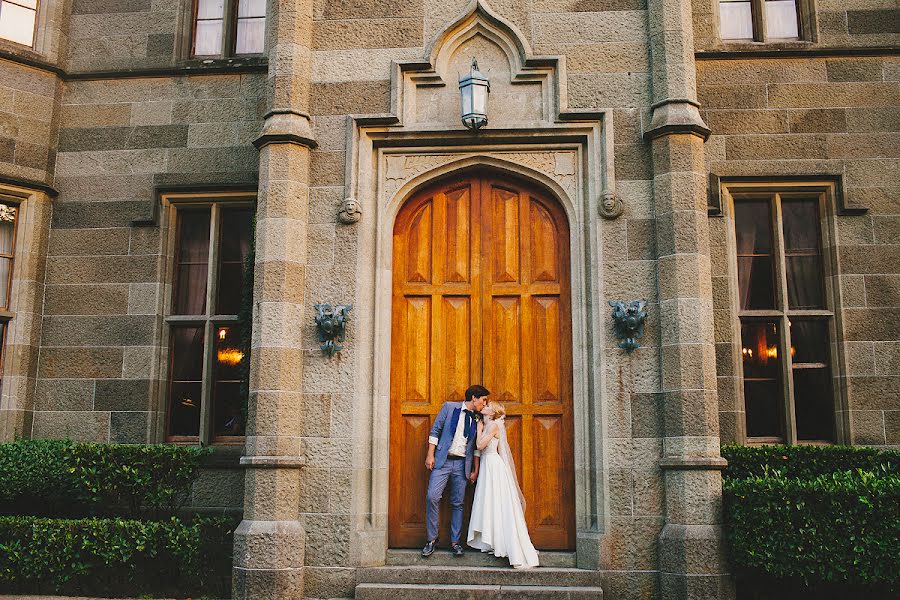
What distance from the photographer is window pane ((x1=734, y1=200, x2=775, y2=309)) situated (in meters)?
9.55

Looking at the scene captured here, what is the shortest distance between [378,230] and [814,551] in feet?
16.8

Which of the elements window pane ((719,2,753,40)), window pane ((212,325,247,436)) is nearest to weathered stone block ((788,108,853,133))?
window pane ((719,2,753,40))

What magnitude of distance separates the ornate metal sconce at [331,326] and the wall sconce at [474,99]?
2.33 metres

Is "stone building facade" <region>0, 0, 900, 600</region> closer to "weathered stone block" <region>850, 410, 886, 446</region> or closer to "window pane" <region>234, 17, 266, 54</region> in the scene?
"weathered stone block" <region>850, 410, 886, 446</region>

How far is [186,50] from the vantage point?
10586 mm

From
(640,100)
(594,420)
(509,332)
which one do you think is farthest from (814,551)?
(640,100)

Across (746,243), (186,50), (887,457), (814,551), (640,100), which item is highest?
(186,50)

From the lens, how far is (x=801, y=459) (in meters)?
8.24

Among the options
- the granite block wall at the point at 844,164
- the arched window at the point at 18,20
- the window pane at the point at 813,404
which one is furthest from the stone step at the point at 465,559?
the arched window at the point at 18,20

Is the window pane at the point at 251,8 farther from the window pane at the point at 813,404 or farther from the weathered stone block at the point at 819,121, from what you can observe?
the window pane at the point at 813,404

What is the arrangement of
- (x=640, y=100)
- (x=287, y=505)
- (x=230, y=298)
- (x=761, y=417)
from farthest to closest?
(x=230, y=298) → (x=761, y=417) → (x=640, y=100) → (x=287, y=505)

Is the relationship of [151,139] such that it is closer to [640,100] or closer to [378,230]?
[378,230]

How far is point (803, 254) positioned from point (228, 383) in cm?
699

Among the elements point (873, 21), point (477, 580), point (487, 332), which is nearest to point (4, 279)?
point (487, 332)
